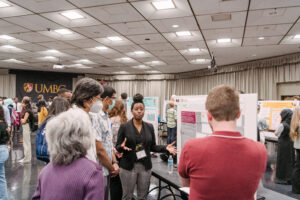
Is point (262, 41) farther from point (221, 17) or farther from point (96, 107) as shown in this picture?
point (96, 107)

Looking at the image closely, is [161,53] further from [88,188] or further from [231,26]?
[88,188]

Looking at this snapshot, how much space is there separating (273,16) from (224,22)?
3.19ft

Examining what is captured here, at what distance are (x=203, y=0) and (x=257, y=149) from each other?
3.75 metres

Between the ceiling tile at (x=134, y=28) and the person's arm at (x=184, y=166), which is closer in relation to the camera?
the person's arm at (x=184, y=166)

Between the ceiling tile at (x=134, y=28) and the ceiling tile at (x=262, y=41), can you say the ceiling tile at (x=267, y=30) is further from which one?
the ceiling tile at (x=134, y=28)

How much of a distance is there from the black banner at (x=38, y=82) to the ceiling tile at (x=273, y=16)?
37.9ft

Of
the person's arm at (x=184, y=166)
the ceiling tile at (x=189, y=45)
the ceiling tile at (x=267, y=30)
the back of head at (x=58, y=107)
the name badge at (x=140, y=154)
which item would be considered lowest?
the name badge at (x=140, y=154)

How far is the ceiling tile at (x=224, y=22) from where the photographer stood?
490cm

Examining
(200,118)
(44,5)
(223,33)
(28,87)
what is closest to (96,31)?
(44,5)

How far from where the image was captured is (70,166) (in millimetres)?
1111

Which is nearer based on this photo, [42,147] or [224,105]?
[224,105]

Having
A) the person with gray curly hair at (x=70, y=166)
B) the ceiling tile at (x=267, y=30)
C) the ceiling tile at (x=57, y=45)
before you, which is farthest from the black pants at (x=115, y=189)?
the ceiling tile at (x=57, y=45)

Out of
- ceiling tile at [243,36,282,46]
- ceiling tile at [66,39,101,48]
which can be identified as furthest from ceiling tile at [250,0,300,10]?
ceiling tile at [66,39,101,48]

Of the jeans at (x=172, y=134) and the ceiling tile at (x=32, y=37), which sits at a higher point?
the ceiling tile at (x=32, y=37)
